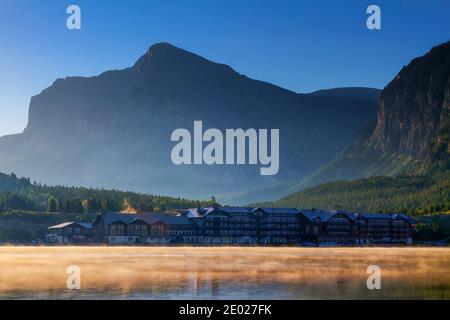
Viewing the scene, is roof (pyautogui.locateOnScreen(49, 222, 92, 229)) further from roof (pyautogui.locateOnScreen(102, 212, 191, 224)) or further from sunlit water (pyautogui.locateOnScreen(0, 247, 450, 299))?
sunlit water (pyautogui.locateOnScreen(0, 247, 450, 299))

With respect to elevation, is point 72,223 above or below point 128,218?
below

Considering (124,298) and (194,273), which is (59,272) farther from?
(124,298)

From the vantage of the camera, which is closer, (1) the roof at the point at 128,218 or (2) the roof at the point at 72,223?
(2) the roof at the point at 72,223

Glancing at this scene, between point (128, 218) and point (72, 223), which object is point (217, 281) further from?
point (128, 218)

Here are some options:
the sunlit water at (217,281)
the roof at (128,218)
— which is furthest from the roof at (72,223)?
the sunlit water at (217,281)

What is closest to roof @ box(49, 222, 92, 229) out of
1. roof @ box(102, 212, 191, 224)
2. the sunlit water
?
roof @ box(102, 212, 191, 224)

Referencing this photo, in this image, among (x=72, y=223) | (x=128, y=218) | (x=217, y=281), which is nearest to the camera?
(x=217, y=281)

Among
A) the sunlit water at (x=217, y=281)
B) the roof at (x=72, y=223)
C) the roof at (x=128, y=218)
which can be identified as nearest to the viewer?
the sunlit water at (x=217, y=281)

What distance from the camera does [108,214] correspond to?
7520 inches

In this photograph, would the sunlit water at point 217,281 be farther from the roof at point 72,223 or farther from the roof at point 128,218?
the roof at point 128,218

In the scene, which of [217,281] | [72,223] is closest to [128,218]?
[72,223]

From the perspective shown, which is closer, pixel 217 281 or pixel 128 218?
pixel 217 281

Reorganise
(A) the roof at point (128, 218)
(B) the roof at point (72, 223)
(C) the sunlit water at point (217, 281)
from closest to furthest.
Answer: (C) the sunlit water at point (217, 281) < (B) the roof at point (72, 223) < (A) the roof at point (128, 218)
